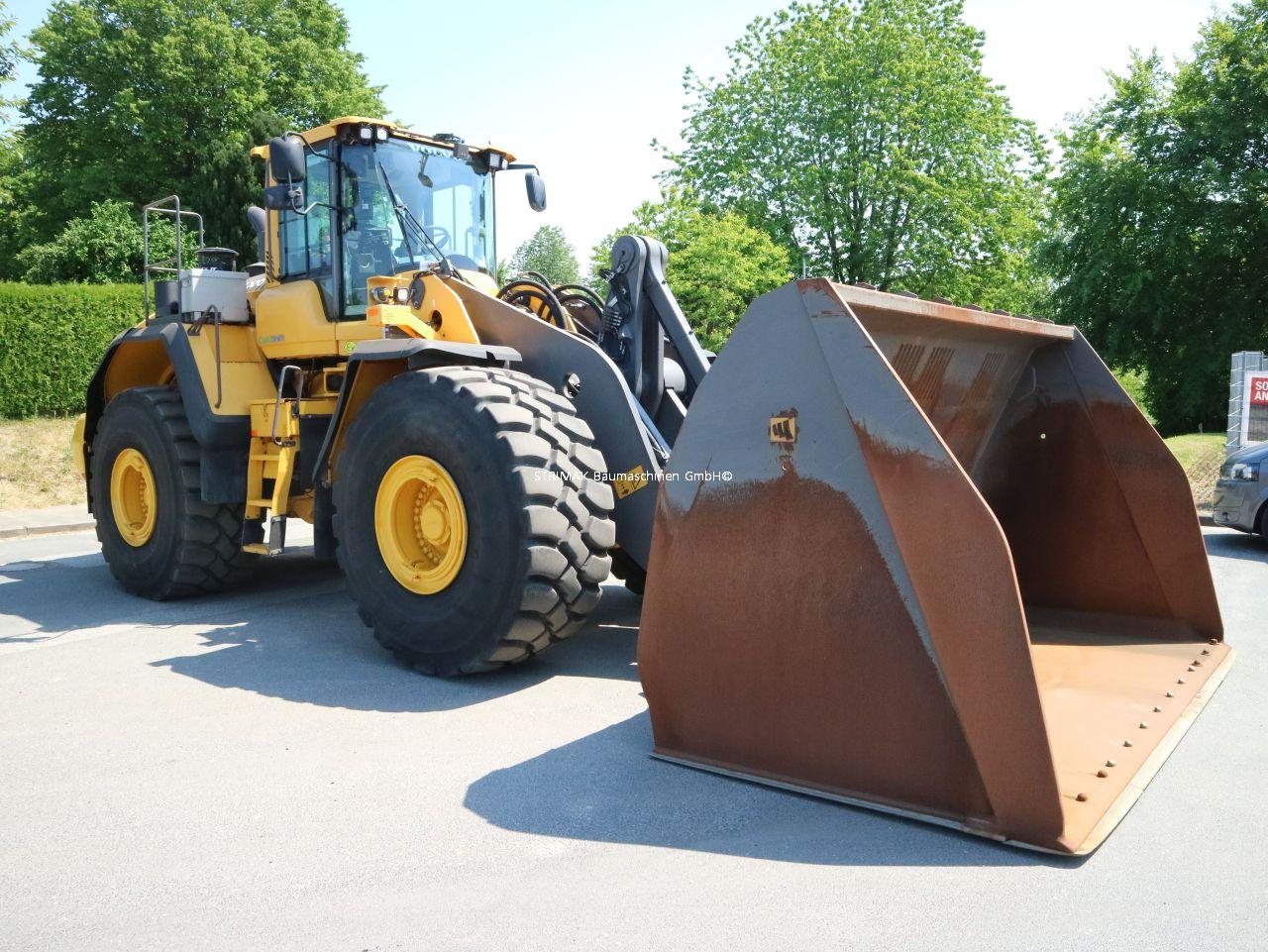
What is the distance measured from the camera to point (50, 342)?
17.7 meters

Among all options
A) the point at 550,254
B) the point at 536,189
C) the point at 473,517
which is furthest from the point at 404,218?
the point at 550,254

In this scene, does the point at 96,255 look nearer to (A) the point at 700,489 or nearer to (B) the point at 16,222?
(B) the point at 16,222

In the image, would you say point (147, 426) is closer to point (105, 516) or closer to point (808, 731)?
point (105, 516)

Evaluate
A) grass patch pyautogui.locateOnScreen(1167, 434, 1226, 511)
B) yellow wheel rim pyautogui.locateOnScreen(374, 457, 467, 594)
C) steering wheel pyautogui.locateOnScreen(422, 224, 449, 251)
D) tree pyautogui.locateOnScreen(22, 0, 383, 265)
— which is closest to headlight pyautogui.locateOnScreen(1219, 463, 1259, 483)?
grass patch pyautogui.locateOnScreen(1167, 434, 1226, 511)

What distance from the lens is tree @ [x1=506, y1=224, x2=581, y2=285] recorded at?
104 meters

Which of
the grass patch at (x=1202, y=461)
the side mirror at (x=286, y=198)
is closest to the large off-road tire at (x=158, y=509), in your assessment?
the side mirror at (x=286, y=198)

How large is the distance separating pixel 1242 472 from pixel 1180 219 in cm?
1716

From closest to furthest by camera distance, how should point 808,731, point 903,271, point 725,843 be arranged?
point 725,843 < point 808,731 < point 903,271

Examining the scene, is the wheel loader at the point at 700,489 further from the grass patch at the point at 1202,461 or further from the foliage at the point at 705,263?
the foliage at the point at 705,263

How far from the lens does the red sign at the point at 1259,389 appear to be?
12.7 meters

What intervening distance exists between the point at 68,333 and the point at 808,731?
18.2 m

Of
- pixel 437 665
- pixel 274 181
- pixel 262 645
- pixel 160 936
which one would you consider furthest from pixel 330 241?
pixel 160 936

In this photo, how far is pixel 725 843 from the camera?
315 cm

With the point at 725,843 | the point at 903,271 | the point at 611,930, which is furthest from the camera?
the point at 903,271
